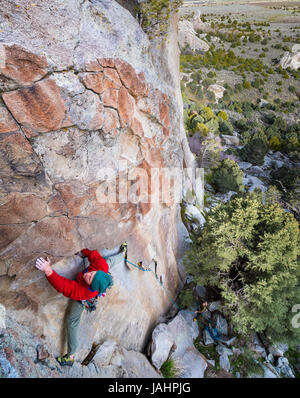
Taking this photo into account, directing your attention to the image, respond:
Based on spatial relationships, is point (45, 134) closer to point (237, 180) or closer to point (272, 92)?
point (237, 180)

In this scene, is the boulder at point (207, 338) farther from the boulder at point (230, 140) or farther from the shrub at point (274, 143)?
the shrub at point (274, 143)

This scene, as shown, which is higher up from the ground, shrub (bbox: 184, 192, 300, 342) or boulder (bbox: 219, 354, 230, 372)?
shrub (bbox: 184, 192, 300, 342)

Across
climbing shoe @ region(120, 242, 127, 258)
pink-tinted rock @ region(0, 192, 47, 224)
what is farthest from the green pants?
pink-tinted rock @ region(0, 192, 47, 224)

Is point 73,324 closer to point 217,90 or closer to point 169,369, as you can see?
point 169,369

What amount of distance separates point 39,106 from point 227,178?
2117cm

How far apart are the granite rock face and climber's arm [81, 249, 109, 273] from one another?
0.74 feet

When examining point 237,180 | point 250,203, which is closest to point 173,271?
point 250,203

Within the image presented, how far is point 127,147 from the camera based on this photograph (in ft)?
19.3

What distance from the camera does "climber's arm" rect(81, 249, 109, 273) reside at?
4.76 metres

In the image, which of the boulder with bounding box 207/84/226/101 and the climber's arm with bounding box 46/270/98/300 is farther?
the boulder with bounding box 207/84/226/101

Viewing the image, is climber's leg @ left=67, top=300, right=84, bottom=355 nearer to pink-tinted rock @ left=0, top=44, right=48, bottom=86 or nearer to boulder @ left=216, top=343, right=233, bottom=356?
pink-tinted rock @ left=0, top=44, right=48, bottom=86

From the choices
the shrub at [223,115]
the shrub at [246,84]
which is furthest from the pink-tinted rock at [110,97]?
the shrub at [246,84]

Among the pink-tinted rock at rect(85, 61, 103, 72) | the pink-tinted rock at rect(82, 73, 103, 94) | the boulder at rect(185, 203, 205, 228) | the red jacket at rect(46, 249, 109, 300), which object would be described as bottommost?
the boulder at rect(185, 203, 205, 228)

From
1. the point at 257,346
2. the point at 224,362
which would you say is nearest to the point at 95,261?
the point at 224,362
